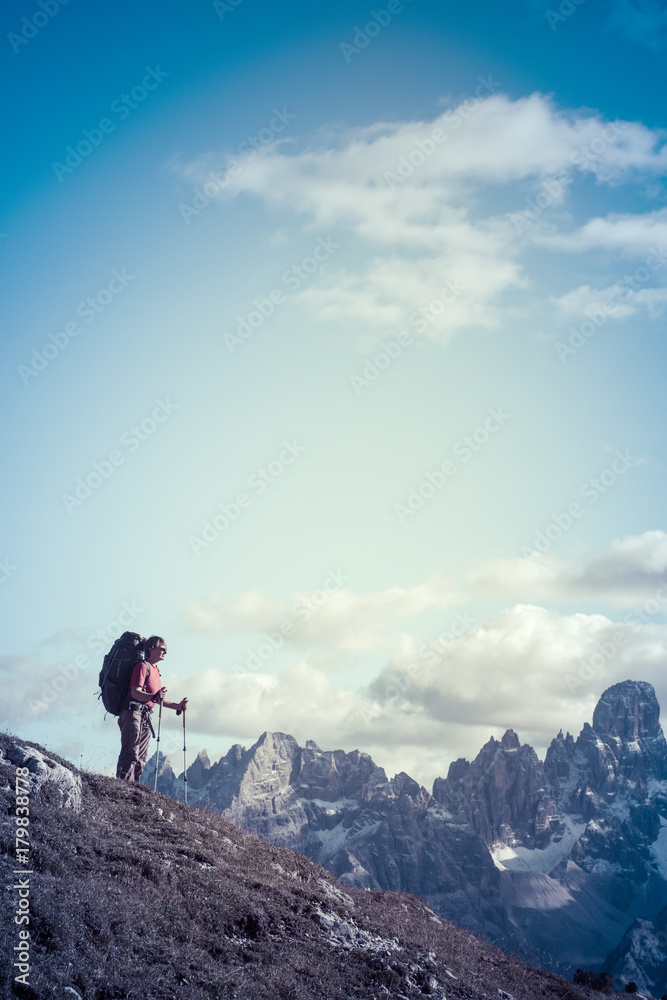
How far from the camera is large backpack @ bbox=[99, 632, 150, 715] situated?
21.3 meters

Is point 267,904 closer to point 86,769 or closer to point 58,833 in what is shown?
point 58,833

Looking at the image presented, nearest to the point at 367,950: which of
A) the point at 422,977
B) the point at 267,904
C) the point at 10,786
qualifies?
the point at 422,977

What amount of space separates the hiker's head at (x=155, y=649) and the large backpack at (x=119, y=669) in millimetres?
178

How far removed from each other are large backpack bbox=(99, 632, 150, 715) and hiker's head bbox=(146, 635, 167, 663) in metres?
0.18

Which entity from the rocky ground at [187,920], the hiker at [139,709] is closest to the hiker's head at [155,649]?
the hiker at [139,709]

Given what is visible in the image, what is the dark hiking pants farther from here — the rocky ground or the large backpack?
the rocky ground

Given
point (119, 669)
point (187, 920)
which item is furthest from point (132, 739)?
point (187, 920)

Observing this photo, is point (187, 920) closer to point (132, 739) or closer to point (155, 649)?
point (132, 739)

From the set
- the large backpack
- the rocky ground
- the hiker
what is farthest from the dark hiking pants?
the rocky ground

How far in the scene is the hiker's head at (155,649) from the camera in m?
22.2

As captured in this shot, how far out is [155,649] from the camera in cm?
2227

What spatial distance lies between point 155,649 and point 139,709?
172cm

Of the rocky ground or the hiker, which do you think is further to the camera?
the hiker

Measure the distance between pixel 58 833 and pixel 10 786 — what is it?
5.33ft
